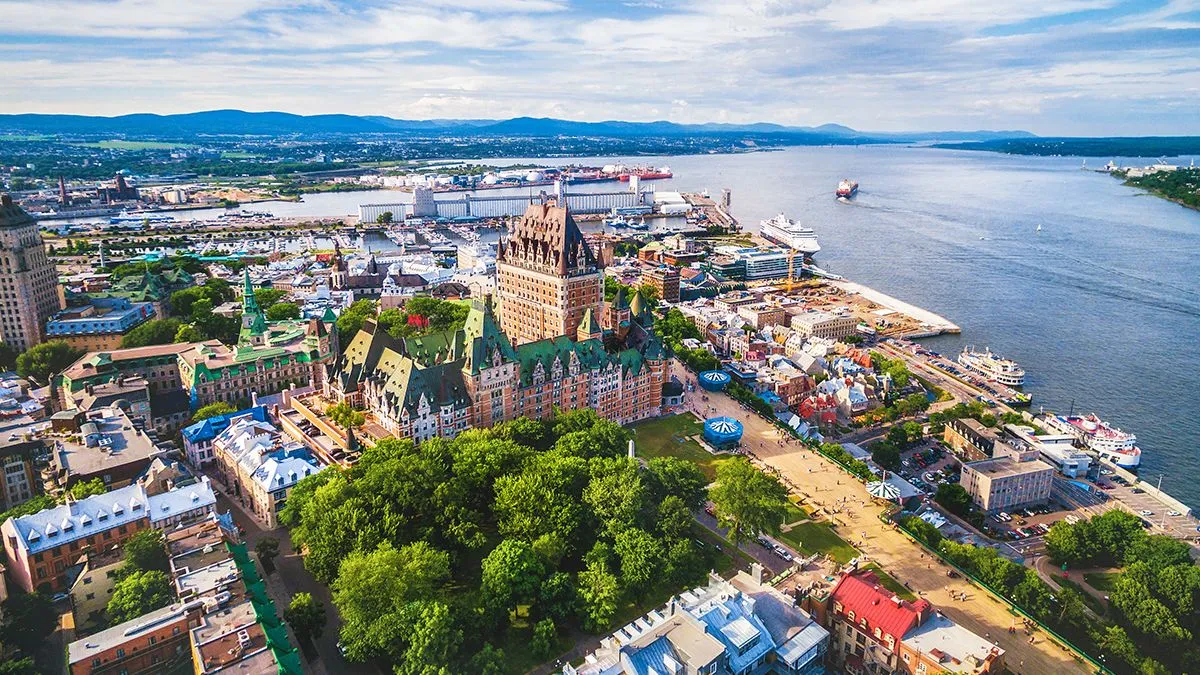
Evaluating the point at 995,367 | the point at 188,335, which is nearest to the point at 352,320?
the point at 188,335

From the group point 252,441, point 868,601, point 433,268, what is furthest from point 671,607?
point 433,268

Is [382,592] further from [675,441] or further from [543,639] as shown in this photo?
[675,441]

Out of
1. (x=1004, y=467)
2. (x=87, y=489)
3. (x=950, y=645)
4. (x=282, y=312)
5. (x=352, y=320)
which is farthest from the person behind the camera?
(x=282, y=312)

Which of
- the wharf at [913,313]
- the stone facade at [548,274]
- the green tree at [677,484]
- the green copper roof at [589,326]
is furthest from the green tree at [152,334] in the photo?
the wharf at [913,313]

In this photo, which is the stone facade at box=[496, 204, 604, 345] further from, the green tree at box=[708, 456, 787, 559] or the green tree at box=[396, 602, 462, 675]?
the green tree at box=[396, 602, 462, 675]

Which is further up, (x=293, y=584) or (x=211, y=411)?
(x=211, y=411)

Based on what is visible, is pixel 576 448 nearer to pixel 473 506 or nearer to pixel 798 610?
pixel 473 506

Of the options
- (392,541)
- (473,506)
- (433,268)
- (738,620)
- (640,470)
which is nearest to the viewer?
(738,620)
